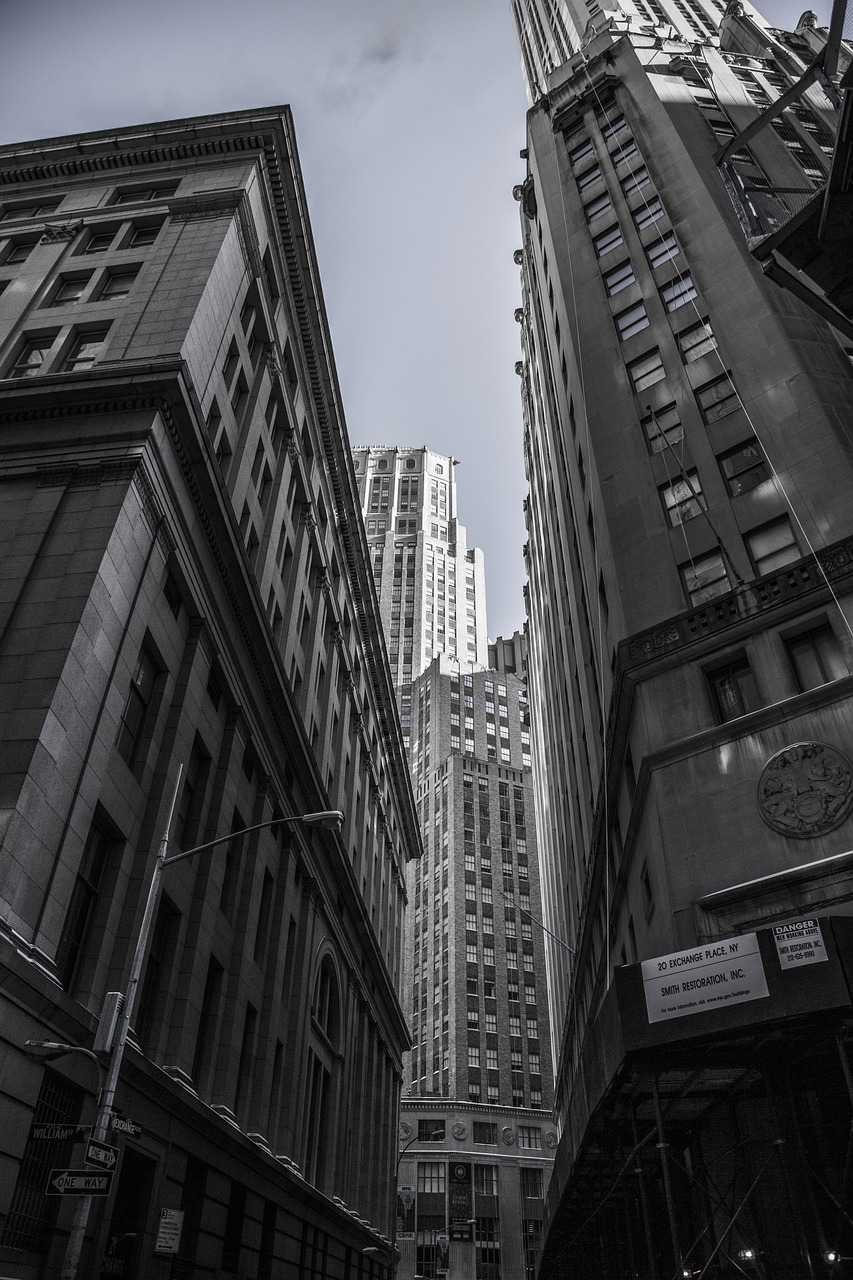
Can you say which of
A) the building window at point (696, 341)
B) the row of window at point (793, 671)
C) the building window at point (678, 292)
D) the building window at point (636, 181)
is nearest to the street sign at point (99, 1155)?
the row of window at point (793, 671)

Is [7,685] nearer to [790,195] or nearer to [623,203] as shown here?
[790,195]

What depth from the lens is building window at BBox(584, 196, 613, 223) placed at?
44.1m

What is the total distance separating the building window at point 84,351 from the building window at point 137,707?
10669 millimetres

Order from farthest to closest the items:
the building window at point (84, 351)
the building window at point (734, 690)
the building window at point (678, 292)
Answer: the building window at point (678, 292)
the building window at point (84, 351)
the building window at point (734, 690)

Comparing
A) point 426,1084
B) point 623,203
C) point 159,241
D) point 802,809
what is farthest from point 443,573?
point 802,809

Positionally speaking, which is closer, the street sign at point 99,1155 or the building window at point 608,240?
the street sign at point 99,1155

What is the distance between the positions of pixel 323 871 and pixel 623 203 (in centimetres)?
3477

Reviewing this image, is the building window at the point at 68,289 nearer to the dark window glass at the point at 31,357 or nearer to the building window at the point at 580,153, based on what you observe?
the dark window glass at the point at 31,357

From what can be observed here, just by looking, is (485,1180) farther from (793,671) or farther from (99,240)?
(99,240)

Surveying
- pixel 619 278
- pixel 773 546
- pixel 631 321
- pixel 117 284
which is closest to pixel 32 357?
pixel 117 284

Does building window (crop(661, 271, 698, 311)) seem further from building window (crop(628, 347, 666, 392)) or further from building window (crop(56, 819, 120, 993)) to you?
building window (crop(56, 819, 120, 993))

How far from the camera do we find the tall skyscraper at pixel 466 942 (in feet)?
277

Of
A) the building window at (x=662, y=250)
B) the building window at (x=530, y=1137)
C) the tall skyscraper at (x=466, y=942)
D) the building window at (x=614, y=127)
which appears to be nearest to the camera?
the building window at (x=662, y=250)

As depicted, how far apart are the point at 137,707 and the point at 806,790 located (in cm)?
1662
